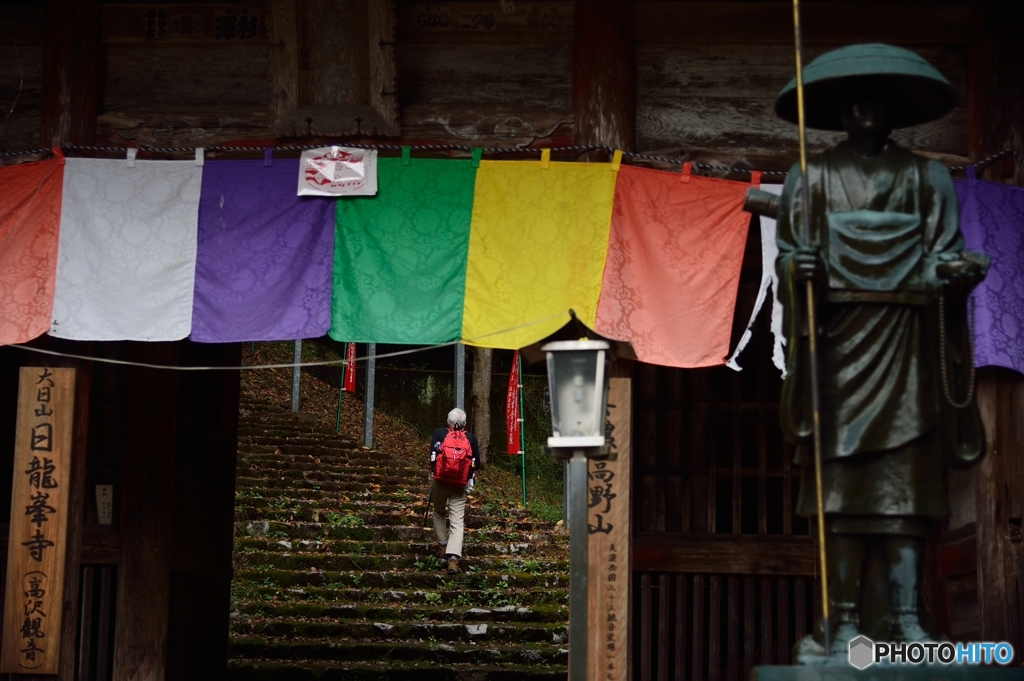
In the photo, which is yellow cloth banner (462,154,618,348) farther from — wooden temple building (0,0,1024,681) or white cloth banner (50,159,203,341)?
white cloth banner (50,159,203,341)

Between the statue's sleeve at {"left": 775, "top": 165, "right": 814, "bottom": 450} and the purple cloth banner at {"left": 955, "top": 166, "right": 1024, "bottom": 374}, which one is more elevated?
the purple cloth banner at {"left": 955, "top": 166, "right": 1024, "bottom": 374}

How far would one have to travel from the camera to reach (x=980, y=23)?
898cm

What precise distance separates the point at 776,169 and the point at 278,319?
3.65m

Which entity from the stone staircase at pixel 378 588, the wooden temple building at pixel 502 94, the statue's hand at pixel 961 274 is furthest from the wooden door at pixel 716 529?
the statue's hand at pixel 961 274

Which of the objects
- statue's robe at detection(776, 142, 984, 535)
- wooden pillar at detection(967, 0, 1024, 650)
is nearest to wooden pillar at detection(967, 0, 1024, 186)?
wooden pillar at detection(967, 0, 1024, 650)

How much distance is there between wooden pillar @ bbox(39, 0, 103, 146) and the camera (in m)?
9.30

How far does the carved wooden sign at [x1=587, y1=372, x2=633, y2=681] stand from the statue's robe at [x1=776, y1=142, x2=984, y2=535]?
2694 mm

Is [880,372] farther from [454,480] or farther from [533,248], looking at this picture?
[454,480]

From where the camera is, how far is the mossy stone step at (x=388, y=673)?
11.5 m

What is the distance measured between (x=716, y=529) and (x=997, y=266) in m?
3.36

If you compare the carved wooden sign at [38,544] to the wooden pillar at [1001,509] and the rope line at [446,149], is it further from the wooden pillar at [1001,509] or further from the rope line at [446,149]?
the wooden pillar at [1001,509]

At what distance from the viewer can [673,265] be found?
8.73 meters

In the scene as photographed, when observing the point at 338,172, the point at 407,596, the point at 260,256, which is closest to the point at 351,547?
the point at 407,596
